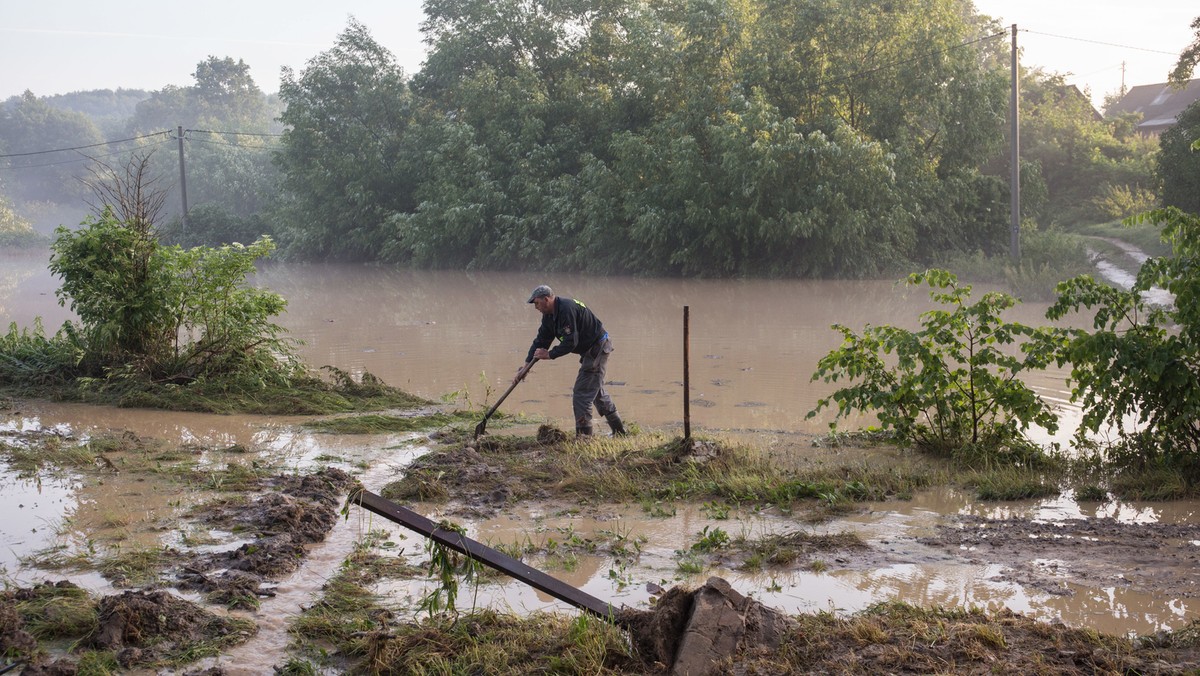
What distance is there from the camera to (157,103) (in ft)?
315

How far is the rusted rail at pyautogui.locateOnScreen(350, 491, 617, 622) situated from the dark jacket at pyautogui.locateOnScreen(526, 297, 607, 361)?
4.25 meters

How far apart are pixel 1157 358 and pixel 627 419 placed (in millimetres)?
5184

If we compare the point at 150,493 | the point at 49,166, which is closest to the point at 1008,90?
the point at 150,493

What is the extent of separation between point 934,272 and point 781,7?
20.4 m

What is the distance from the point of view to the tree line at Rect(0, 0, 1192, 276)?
25359 millimetres

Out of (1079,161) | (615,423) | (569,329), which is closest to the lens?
(569,329)

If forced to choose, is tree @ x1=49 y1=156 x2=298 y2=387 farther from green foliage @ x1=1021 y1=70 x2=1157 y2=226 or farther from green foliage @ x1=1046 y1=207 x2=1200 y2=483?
green foliage @ x1=1021 y1=70 x2=1157 y2=226

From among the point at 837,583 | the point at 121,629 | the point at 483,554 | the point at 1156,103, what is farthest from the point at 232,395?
the point at 1156,103

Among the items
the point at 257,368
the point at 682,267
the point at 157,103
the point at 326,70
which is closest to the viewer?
the point at 257,368

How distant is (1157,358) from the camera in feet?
23.5

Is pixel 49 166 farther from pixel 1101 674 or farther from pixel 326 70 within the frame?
pixel 1101 674

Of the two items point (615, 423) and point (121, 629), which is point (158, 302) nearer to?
point (615, 423)

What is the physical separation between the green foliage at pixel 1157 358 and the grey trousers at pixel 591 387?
3860 mm

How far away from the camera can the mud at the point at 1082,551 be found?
18.0ft
